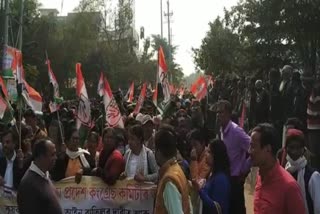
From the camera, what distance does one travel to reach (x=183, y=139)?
8531mm

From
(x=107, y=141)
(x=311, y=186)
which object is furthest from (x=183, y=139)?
(x=311, y=186)

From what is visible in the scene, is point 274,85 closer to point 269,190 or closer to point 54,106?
point 54,106

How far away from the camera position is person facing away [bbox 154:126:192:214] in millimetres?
4738

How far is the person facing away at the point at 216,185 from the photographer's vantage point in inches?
228

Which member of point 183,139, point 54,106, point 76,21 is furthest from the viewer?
point 76,21

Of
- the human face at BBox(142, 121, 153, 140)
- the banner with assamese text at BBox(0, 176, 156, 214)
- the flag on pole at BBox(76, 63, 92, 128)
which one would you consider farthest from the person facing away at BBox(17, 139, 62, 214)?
the flag on pole at BBox(76, 63, 92, 128)

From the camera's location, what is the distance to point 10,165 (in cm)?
728

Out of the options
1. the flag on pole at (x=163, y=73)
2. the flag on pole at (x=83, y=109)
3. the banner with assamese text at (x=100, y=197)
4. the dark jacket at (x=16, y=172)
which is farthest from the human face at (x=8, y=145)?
the flag on pole at (x=163, y=73)

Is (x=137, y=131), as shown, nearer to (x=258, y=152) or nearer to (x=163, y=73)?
(x=258, y=152)

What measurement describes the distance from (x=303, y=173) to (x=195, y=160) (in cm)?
207

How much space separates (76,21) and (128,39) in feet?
26.5

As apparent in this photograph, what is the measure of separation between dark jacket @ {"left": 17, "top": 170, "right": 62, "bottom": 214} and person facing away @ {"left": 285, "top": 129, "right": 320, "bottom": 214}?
2.04 m

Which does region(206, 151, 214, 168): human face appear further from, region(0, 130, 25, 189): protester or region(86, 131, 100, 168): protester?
region(0, 130, 25, 189): protester

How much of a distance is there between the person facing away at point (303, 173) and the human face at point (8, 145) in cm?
339
